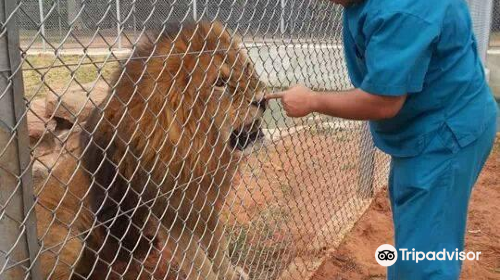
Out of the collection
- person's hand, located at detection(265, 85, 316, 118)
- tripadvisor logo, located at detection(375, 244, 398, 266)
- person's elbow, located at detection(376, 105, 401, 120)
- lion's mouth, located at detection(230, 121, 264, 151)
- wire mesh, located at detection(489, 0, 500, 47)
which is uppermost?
person's elbow, located at detection(376, 105, 401, 120)

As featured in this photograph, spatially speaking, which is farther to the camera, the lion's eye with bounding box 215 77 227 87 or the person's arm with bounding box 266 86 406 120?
the lion's eye with bounding box 215 77 227 87

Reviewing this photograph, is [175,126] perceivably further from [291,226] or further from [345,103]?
[291,226]

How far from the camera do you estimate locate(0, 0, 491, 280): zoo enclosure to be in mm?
1557

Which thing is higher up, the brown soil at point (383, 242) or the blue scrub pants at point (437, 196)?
the blue scrub pants at point (437, 196)

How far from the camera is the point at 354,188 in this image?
5227 mm

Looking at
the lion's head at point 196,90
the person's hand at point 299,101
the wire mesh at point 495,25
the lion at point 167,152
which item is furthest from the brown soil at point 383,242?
the wire mesh at point 495,25

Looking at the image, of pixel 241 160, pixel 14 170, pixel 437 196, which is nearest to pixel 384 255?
pixel 241 160

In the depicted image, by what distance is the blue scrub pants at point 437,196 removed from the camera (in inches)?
92.8

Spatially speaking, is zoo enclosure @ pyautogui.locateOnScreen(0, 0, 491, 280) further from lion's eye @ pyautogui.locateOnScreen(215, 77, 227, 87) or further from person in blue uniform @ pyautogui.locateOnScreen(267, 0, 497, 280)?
person in blue uniform @ pyautogui.locateOnScreen(267, 0, 497, 280)

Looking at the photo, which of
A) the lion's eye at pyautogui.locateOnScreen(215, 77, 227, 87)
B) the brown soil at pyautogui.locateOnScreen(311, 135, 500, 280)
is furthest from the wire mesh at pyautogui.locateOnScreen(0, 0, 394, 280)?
the brown soil at pyautogui.locateOnScreen(311, 135, 500, 280)

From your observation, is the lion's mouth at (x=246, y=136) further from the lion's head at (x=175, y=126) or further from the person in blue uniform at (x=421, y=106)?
the person in blue uniform at (x=421, y=106)

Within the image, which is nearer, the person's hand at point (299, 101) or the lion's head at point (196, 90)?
the person's hand at point (299, 101)

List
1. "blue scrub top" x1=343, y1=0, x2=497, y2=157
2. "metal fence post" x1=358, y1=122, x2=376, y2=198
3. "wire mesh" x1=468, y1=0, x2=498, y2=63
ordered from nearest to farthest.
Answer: "blue scrub top" x1=343, y1=0, x2=497, y2=157
"metal fence post" x1=358, y1=122, x2=376, y2=198
"wire mesh" x1=468, y1=0, x2=498, y2=63

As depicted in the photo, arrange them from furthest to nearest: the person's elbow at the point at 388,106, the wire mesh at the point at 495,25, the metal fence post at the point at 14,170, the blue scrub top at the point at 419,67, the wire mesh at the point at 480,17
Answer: the wire mesh at the point at 495,25, the wire mesh at the point at 480,17, the person's elbow at the point at 388,106, the blue scrub top at the point at 419,67, the metal fence post at the point at 14,170
